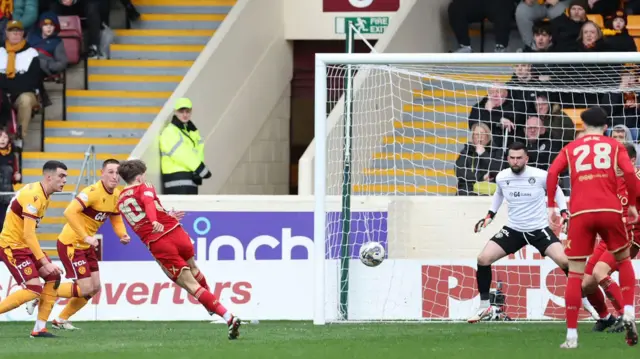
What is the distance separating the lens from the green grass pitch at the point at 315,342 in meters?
11.1

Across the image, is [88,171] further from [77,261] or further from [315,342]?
[315,342]

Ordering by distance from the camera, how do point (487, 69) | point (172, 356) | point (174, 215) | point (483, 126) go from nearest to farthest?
point (172, 356), point (174, 215), point (483, 126), point (487, 69)

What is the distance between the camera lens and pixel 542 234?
47.4ft

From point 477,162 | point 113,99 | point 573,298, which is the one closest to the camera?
point 573,298

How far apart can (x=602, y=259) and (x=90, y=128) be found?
31.1ft

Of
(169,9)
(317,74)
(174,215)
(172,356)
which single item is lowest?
(172,356)

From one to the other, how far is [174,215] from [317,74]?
85.7 inches

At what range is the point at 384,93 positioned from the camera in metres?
18.4

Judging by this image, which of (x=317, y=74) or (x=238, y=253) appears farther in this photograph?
(x=238, y=253)

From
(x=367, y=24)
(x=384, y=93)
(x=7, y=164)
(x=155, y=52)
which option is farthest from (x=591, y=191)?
(x=155, y=52)

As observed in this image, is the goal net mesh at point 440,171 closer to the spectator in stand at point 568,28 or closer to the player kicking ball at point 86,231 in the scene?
the spectator in stand at point 568,28

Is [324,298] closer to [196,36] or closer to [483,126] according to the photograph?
[483,126]

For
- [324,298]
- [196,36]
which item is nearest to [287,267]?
[324,298]

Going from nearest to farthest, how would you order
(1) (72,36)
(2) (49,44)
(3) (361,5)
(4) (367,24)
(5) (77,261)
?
(5) (77,261)
(4) (367,24)
(2) (49,44)
(1) (72,36)
(3) (361,5)
